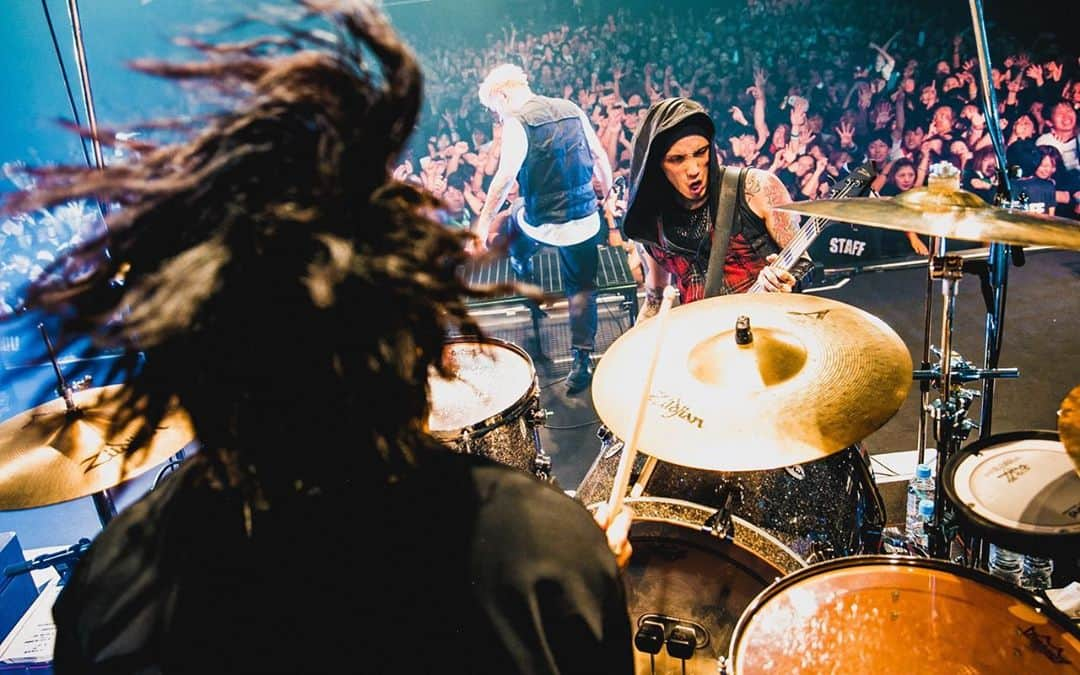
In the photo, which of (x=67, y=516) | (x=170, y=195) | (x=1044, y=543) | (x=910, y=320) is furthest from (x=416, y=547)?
(x=910, y=320)

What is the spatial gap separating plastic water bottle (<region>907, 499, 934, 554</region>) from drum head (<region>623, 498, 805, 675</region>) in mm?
1169

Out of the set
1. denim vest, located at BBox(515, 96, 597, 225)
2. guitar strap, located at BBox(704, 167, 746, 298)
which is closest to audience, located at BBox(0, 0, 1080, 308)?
denim vest, located at BBox(515, 96, 597, 225)

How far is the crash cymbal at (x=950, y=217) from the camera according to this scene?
4.99 feet

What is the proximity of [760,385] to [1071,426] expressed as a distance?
63 centimetres

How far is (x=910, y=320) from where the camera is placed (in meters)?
5.16

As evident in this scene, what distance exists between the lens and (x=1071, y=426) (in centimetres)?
128

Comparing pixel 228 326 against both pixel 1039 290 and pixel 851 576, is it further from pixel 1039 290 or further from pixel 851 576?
pixel 1039 290

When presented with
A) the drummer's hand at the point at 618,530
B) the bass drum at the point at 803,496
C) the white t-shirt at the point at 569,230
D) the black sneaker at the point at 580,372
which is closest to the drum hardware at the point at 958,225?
the bass drum at the point at 803,496

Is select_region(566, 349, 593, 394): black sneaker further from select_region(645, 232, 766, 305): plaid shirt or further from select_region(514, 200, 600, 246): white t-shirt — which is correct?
select_region(645, 232, 766, 305): plaid shirt

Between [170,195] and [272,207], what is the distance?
0.13 metres

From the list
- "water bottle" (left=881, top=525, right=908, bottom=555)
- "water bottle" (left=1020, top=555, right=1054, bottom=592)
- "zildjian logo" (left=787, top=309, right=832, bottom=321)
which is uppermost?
"zildjian logo" (left=787, top=309, right=832, bottom=321)

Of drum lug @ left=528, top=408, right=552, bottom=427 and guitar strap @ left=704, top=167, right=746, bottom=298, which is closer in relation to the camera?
drum lug @ left=528, top=408, right=552, bottom=427

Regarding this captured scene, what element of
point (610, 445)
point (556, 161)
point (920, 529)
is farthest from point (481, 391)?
point (556, 161)

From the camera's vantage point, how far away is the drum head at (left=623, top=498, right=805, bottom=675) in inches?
64.2
